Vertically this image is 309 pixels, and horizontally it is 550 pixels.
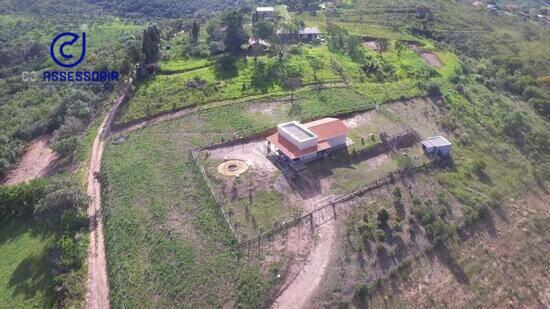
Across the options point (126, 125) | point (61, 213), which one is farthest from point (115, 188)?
point (126, 125)

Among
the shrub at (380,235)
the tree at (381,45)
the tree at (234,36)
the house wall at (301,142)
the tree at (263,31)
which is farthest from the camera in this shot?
the tree at (381,45)

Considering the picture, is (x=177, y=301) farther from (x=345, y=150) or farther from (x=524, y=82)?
(x=524, y=82)

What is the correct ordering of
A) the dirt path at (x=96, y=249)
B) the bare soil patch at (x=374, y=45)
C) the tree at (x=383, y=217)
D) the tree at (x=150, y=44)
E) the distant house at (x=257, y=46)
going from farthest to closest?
the bare soil patch at (x=374, y=45), the distant house at (x=257, y=46), the tree at (x=150, y=44), the tree at (x=383, y=217), the dirt path at (x=96, y=249)

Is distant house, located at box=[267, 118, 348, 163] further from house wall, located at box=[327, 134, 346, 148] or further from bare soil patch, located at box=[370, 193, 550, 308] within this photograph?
bare soil patch, located at box=[370, 193, 550, 308]

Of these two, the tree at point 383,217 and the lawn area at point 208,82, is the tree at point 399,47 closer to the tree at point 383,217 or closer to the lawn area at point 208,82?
the lawn area at point 208,82

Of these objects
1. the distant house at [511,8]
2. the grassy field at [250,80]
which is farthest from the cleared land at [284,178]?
the distant house at [511,8]

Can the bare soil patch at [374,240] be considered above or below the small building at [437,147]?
below

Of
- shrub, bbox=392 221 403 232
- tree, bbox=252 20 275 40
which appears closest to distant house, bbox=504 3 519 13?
tree, bbox=252 20 275 40
